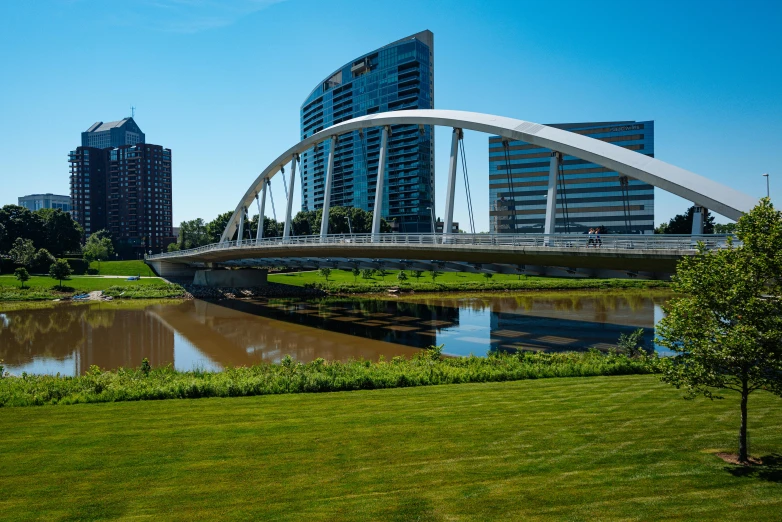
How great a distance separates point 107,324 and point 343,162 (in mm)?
76197

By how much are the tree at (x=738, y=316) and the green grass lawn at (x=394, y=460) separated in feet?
4.52

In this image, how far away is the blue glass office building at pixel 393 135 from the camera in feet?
293

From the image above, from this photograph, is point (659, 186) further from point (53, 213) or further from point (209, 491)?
point (53, 213)

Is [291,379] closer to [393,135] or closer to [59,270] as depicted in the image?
[59,270]

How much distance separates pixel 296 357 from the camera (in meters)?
23.1

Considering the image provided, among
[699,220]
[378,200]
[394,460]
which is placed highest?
[378,200]

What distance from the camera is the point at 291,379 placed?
1345cm

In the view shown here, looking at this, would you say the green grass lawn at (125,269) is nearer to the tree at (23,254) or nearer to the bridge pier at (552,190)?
the tree at (23,254)

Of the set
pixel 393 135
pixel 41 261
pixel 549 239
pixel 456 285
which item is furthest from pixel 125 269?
pixel 549 239

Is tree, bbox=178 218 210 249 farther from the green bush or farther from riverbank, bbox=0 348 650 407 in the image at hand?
riverbank, bbox=0 348 650 407

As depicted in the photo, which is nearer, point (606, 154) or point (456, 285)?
point (606, 154)

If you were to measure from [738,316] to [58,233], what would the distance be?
90.1m

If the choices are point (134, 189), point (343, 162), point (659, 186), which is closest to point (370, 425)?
point (659, 186)

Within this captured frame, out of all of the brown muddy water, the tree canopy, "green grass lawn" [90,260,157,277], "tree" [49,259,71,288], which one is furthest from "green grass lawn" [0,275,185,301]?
the tree canopy
